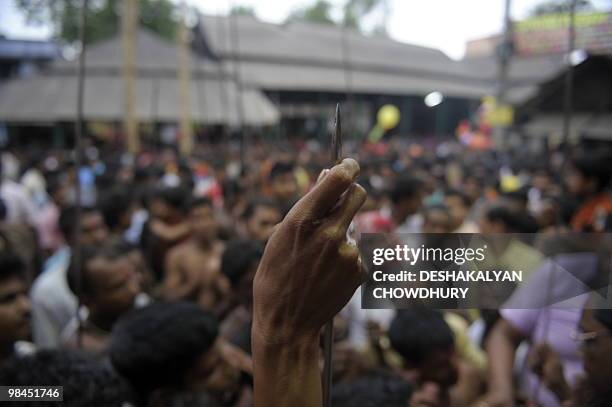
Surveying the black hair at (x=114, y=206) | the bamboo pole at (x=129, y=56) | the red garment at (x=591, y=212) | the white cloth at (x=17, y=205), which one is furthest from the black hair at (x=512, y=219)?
the bamboo pole at (x=129, y=56)

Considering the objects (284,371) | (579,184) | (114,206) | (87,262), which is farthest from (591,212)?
(114,206)

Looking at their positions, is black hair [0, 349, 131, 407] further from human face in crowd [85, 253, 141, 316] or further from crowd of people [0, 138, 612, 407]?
human face in crowd [85, 253, 141, 316]

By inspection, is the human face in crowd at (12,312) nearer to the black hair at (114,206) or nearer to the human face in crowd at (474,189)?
the black hair at (114,206)

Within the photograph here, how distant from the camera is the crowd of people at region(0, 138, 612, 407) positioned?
688 mm

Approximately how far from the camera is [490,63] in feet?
55.5

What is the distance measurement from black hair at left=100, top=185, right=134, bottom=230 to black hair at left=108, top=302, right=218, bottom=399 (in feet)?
7.91

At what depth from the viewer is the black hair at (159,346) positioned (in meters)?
1.46

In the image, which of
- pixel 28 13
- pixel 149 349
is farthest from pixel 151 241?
pixel 149 349

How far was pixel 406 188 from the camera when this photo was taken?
156 inches

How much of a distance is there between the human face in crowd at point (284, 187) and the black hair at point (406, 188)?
0.94 m

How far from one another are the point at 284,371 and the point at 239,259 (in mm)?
1650

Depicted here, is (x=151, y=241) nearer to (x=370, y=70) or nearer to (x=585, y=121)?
(x=585, y=121)

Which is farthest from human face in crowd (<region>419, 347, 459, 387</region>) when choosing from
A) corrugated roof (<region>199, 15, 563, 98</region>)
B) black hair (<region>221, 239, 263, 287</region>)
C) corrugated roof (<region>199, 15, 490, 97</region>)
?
corrugated roof (<region>199, 15, 490, 97</region>)

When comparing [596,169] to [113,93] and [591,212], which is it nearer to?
[591,212]
